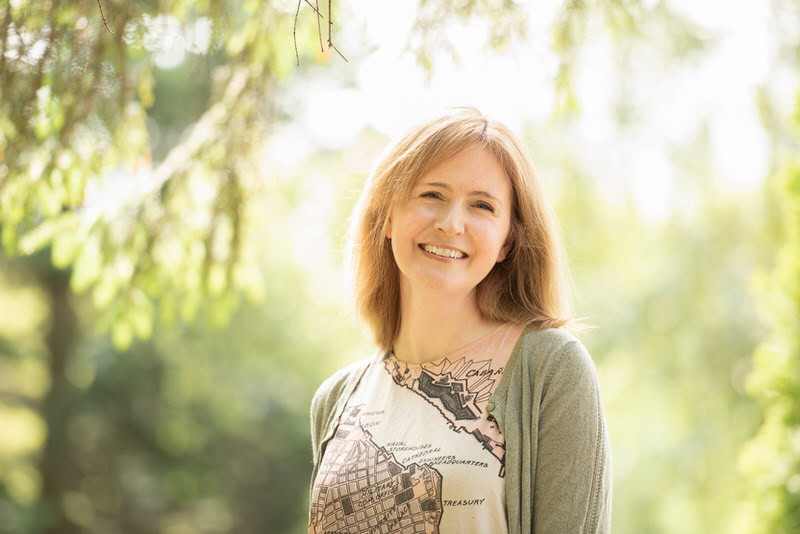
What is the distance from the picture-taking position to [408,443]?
6.19 feet

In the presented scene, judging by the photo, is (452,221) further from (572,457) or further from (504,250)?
(572,457)

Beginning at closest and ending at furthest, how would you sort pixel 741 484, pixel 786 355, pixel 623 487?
pixel 786 355, pixel 741 484, pixel 623 487

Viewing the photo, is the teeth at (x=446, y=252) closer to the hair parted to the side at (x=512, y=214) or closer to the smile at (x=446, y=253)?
the smile at (x=446, y=253)

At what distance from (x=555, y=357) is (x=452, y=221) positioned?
0.36m

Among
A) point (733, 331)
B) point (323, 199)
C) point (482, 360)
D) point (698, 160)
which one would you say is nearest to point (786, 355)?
point (482, 360)

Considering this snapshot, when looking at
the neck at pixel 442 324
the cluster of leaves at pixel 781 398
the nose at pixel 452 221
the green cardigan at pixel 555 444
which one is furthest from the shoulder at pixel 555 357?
the cluster of leaves at pixel 781 398

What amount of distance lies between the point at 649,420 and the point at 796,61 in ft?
12.0

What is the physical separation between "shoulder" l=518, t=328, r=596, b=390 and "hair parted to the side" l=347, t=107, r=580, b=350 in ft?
0.25

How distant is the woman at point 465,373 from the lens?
176cm

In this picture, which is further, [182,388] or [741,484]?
[182,388]

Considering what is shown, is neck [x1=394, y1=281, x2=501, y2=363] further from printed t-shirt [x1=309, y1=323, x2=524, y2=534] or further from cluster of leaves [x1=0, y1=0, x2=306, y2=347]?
cluster of leaves [x1=0, y1=0, x2=306, y2=347]

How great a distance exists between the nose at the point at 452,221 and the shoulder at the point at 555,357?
11.4 inches

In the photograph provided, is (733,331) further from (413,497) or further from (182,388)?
(182,388)

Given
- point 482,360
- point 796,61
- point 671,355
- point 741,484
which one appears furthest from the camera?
point 671,355
